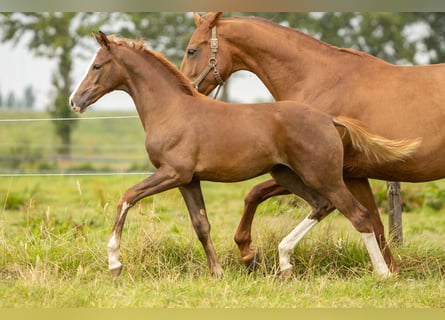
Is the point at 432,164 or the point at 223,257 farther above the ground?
the point at 432,164

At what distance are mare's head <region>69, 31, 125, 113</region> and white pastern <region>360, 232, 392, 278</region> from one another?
227 cm

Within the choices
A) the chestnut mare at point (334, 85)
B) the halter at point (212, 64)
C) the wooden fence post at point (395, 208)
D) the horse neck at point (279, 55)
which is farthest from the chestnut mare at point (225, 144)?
the wooden fence post at point (395, 208)

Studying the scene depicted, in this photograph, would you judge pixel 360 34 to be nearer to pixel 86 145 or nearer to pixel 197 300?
pixel 86 145

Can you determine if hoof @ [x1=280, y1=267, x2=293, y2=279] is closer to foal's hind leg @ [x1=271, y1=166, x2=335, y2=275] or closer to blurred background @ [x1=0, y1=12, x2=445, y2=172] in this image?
foal's hind leg @ [x1=271, y1=166, x2=335, y2=275]

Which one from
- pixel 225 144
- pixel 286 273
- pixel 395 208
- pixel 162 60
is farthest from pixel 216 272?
pixel 395 208

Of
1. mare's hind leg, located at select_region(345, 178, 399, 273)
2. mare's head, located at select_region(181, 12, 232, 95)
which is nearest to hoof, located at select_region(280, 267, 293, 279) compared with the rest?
mare's hind leg, located at select_region(345, 178, 399, 273)

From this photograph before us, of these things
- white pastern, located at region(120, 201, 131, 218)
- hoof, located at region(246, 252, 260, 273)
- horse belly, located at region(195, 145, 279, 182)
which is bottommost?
hoof, located at region(246, 252, 260, 273)

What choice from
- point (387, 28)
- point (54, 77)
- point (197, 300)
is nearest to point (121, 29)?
point (54, 77)

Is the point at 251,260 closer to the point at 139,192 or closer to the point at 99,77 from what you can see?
the point at 139,192

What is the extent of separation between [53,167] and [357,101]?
1052cm

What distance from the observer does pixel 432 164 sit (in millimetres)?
6160

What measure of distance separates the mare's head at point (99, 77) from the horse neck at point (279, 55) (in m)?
0.99

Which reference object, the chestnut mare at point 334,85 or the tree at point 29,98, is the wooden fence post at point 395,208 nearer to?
the chestnut mare at point 334,85

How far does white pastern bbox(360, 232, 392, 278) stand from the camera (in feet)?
20.0
